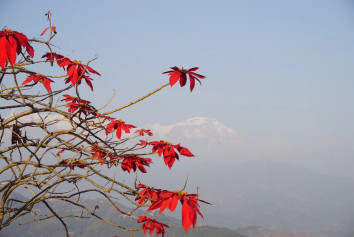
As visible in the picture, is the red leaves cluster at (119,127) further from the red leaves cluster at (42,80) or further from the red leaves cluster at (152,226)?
the red leaves cluster at (152,226)

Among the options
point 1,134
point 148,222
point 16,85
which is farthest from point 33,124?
point 148,222

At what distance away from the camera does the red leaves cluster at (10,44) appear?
1.74 m

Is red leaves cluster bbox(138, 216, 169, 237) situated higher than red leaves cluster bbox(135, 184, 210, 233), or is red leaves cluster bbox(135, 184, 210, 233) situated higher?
red leaves cluster bbox(135, 184, 210, 233)

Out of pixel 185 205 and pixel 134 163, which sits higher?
pixel 134 163

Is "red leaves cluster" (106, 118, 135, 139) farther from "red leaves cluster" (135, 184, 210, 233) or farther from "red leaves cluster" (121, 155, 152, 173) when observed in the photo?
"red leaves cluster" (135, 184, 210, 233)

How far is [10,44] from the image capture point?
1820 mm

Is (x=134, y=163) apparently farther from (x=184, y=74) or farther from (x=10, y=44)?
(x=10, y=44)

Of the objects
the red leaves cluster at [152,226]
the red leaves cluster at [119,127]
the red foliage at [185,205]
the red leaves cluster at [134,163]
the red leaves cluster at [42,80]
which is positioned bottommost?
the red leaves cluster at [152,226]

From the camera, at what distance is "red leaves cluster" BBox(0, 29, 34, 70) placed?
5.72ft

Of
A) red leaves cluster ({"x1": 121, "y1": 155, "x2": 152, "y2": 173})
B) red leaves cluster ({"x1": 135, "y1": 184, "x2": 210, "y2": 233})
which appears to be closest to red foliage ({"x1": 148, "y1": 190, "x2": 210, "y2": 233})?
red leaves cluster ({"x1": 135, "y1": 184, "x2": 210, "y2": 233})

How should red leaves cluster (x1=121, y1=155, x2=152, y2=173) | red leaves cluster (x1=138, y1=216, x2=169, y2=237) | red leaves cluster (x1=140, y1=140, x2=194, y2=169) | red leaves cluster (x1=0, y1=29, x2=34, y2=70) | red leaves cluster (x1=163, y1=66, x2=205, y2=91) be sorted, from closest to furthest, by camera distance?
red leaves cluster (x1=0, y1=29, x2=34, y2=70), red leaves cluster (x1=163, y1=66, x2=205, y2=91), red leaves cluster (x1=140, y1=140, x2=194, y2=169), red leaves cluster (x1=121, y1=155, x2=152, y2=173), red leaves cluster (x1=138, y1=216, x2=169, y2=237)

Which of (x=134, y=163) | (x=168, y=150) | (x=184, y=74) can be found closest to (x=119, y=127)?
(x=134, y=163)

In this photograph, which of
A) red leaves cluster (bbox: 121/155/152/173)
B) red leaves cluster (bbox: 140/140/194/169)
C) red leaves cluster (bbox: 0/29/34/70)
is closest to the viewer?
red leaves cluster (bbox: 0/29/34/70)

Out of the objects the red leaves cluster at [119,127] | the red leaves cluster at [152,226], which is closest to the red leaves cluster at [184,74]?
the red leaves cluster at [119,127]
